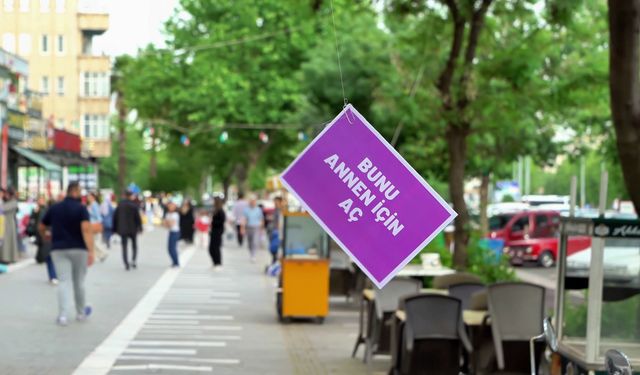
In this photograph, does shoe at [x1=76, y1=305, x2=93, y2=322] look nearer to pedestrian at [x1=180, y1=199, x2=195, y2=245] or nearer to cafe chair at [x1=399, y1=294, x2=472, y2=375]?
cafe chair at [x1=399, y1=294, x2=472, y2=375]

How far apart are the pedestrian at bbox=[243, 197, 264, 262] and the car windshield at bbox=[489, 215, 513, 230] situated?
11840 millimetres

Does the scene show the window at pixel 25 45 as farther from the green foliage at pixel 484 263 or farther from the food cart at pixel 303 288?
the food cart at pixel 303 288

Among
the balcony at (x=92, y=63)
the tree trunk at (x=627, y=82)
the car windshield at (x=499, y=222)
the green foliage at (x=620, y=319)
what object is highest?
the balcony at (x=92, y=63)

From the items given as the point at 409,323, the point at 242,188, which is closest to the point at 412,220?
the point at 409,323

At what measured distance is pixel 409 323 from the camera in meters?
13.6

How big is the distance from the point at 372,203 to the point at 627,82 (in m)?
4.11

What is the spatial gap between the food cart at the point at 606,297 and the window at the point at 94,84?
66.2 m

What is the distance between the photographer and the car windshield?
48.0 m

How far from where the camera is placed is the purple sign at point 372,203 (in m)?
7.35

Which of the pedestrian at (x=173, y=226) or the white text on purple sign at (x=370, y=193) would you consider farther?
the pedestrian at (x=173, y=226)

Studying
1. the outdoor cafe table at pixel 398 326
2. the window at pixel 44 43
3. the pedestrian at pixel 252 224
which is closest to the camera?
the outdoor cafe table at pixel 398 326

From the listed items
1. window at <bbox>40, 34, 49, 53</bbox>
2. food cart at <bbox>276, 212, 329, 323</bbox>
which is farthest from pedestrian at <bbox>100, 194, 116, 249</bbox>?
food cart at <bbox>276, 212, 329, 323</bbox>

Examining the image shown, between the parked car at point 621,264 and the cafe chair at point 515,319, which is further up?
the parked car at point 621,264

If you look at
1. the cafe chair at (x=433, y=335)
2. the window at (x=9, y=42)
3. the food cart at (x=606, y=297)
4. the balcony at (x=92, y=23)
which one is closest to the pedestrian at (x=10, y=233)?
the cafe chair at (x=433, y=335)
